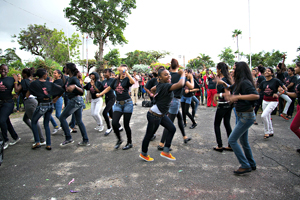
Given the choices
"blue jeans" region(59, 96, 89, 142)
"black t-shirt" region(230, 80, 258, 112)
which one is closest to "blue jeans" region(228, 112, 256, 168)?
"black t-shirt" region(230, 80, 258, 112)

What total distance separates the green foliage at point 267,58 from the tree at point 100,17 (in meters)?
28.9

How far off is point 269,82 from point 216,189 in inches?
151

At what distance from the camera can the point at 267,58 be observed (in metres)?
37.5

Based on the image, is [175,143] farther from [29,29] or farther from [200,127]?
[29,29]

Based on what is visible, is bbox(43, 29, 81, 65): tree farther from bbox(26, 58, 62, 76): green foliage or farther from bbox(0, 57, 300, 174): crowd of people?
bbox(0, 57, 300, 174): crowd of people

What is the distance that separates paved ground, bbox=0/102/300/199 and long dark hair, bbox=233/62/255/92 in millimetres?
1591

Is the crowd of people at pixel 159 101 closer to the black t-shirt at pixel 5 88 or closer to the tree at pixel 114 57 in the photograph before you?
the black t-shirt at pixel 5 88

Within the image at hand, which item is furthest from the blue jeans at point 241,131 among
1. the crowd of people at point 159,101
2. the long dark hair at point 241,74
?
the long dark hair at point 241,74

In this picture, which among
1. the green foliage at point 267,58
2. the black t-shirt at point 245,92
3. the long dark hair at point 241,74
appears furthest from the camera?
the green foliage at point 267,58

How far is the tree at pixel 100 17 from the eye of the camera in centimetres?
2784

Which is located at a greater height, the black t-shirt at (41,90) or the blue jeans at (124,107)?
the black t-shirt at (41,90)

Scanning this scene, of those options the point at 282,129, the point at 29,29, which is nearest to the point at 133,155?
the point at 282,129

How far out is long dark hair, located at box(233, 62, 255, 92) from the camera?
10.0 feet

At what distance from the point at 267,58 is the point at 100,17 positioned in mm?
34437
